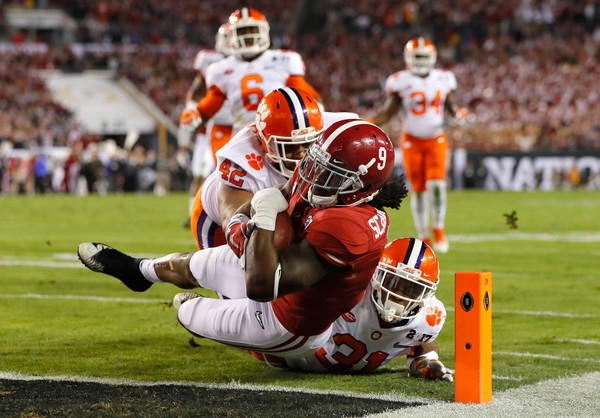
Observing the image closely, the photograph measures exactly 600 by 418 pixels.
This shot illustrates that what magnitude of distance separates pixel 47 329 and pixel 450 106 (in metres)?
6.29

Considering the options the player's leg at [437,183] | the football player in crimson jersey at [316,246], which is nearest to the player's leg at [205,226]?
the football player in crimson jersey at [316,246]

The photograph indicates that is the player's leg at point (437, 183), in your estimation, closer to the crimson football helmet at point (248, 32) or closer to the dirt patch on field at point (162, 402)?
the crimson football helmet at point (248, 32)

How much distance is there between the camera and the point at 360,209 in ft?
11.6

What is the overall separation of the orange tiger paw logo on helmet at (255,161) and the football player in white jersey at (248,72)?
331cm

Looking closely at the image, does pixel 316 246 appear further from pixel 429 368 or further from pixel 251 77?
pixel 251 77

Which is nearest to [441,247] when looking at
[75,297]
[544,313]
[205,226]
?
[544,313]

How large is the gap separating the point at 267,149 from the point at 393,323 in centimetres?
106

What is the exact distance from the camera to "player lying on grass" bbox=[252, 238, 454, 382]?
3.96m

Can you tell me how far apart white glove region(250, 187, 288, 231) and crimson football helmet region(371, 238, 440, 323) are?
0.64 meters

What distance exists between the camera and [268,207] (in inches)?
136

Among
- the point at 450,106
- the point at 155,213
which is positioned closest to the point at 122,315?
the point at 450,106

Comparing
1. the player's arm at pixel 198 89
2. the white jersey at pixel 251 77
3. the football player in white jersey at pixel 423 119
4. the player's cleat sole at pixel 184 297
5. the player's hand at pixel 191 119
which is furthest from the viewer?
the player's arm at pixel 198 89

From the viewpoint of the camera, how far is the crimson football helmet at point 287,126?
446 cm

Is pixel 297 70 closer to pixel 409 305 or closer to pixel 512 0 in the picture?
pixel 409 305
